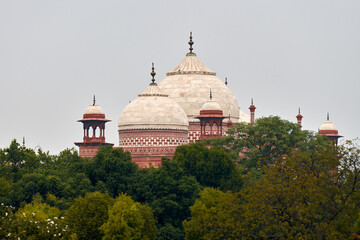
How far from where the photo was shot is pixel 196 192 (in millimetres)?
67062

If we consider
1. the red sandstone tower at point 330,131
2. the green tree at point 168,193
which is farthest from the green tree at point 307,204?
the red sandstone tower at point 330,131

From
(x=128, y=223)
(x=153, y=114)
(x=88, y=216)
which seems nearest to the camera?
(x=128, y=223)

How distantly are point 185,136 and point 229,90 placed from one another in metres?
7.48

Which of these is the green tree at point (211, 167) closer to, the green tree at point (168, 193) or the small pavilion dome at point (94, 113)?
the green tree at point (168, 193)

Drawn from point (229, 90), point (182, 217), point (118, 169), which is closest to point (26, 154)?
point (118, 169)

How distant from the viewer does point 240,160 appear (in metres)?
79.1

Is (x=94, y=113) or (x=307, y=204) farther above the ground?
(x=94, y=113)

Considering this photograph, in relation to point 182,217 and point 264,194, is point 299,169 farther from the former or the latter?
point 182,217

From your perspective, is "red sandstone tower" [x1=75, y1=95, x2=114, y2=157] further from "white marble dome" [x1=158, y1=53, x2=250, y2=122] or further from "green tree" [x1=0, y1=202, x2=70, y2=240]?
"green tree" [x1=0, y1=202, x2=70, y2=240]

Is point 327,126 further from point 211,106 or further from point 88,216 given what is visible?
point 88,216

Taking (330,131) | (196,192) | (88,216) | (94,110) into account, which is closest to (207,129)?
(94,110)

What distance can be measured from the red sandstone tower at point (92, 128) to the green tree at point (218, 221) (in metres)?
26.2

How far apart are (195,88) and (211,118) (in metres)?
5.51

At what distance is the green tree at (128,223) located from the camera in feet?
189
